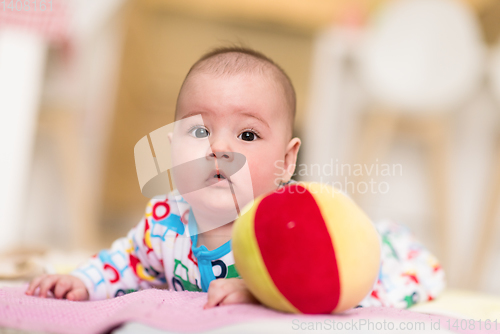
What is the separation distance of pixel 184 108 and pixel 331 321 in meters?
0.28

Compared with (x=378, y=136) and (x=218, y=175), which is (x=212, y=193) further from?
(x=378, y=136)

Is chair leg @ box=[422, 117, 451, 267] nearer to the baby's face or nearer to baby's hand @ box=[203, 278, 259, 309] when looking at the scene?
the baby's face

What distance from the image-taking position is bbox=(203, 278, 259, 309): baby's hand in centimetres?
41

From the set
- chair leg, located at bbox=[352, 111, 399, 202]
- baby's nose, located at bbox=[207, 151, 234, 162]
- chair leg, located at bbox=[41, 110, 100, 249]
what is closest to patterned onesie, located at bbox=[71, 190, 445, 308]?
baby's nose, located at bbox=[207, 151, 234, 162]

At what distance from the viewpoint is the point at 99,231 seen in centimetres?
163

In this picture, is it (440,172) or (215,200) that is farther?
(440,172)

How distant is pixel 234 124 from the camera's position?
0.48m

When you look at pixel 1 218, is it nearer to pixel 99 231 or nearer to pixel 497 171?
pixel 99 231

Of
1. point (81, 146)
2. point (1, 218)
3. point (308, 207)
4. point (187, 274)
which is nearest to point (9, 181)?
point (1, 218)

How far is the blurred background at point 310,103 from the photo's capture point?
1.20 metres

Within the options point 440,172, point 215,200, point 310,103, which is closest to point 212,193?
point 215,200

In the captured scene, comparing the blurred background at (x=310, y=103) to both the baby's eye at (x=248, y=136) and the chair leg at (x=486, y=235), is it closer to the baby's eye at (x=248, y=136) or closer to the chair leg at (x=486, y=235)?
the chair leg at (x=486, y=235)

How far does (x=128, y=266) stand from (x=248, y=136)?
287 mm

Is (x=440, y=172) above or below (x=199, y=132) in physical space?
above
